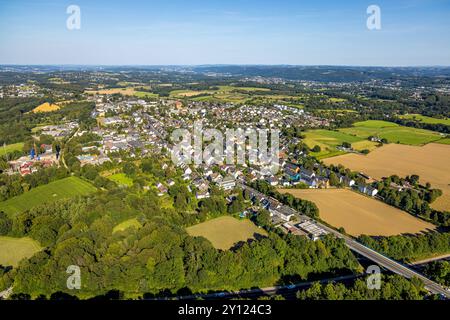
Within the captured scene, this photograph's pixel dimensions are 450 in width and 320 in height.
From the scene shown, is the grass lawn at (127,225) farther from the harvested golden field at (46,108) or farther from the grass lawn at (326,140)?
the harvested golden field at (46,108)

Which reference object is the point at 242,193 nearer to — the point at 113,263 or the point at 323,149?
the point at 113,263

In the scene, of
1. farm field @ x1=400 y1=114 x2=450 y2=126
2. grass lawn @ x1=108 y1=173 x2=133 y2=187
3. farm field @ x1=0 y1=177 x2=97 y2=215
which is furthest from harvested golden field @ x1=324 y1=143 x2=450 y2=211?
farm field @ x1=0 y1=177 x2=97 y2=215

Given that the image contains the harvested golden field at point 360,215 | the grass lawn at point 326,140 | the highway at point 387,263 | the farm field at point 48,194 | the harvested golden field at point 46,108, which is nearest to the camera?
the highway at point 387,263

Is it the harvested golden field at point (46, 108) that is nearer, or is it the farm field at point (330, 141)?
the farm field at point (330, 141)

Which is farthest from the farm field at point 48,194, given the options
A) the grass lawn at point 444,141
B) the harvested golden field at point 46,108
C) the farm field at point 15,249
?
the grass lawn at point 444,141

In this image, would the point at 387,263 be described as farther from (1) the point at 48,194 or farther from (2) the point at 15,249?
(1) the point at 48,194

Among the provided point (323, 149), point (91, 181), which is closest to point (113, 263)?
point (91, 181)
